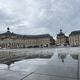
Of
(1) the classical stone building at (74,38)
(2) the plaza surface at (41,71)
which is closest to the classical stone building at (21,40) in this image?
(1) the classical stone building at (74,38)

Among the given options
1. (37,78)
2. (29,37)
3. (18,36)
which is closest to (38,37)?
(29,37)

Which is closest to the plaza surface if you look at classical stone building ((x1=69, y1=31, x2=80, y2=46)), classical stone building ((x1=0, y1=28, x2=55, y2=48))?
classical stone building ((x1=0, y1=28, x2=55, y2=48))

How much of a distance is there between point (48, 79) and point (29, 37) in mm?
186397

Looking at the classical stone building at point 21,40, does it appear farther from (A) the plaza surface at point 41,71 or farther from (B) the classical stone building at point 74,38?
(A) the plaza surface at point 41,71

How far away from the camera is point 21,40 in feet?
602

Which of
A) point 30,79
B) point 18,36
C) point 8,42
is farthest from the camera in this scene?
point 18,36

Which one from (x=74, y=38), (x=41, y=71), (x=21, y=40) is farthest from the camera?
(x=21, y=40)

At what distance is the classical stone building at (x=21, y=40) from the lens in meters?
172

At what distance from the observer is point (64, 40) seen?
186 metres

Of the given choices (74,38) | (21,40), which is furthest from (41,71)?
(21,40)

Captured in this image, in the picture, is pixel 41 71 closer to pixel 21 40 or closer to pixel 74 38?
pixel 74 38

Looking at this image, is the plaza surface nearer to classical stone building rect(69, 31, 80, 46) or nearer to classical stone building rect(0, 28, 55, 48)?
classical stone building rect(0, 28, 55, 48)

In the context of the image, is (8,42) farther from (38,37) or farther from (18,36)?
(38,37)

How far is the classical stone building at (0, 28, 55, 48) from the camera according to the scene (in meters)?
172
